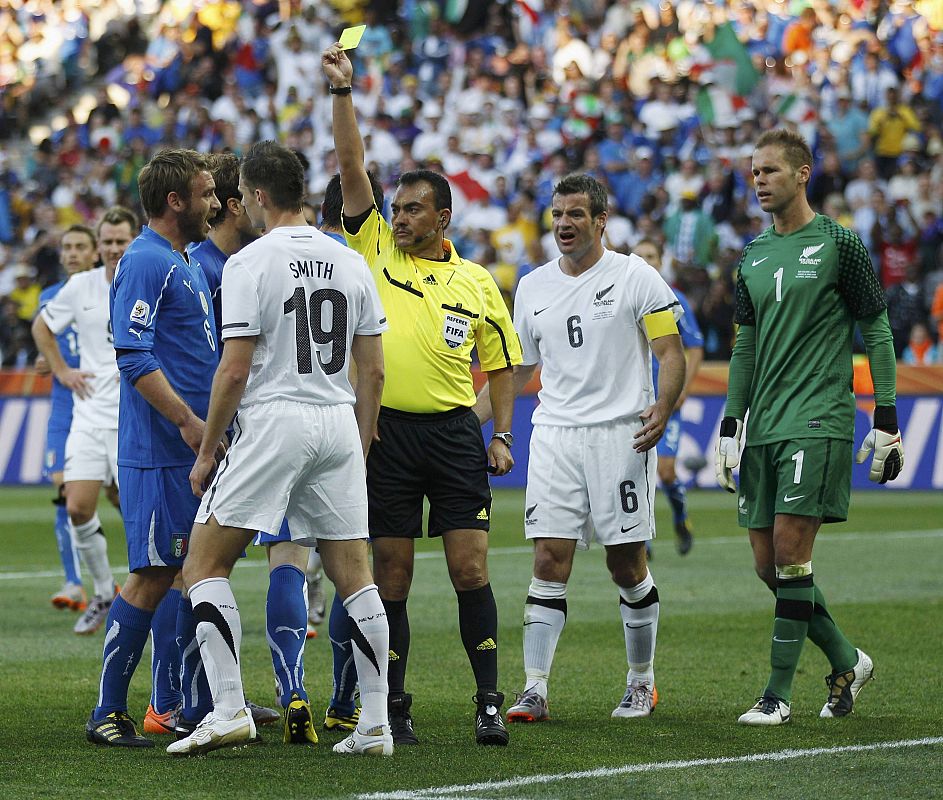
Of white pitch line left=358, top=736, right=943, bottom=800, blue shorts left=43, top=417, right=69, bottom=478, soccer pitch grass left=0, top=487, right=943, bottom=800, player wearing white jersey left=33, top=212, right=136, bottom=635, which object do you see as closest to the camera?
white pitch line left=358, top=736, right=943, bottom=800

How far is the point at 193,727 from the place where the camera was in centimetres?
648

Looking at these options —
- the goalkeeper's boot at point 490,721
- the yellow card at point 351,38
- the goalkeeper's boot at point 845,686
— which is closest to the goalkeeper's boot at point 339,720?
the goalkeeper's boot at point 490,721

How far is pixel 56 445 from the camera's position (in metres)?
11.4

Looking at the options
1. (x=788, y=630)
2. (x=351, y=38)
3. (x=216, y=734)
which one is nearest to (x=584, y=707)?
(x=788, y=630)

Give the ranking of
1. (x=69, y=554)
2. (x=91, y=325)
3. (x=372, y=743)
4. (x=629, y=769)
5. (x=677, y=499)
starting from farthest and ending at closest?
(x=677, y=499), (x=69, y=554), (x=91, y=325), (x=372, y=743), (x=629, y=769)

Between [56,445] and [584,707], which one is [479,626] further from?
[56,445]

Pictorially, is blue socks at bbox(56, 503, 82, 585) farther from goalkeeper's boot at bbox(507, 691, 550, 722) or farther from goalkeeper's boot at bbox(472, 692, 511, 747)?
goalkeeper's boot at bbox(472, 692, 511, 747)

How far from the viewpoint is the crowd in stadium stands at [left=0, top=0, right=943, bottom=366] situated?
71.4 feet

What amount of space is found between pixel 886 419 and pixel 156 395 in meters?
3.00

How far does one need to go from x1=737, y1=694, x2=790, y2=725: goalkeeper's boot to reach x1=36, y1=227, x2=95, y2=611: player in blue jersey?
18.6 ft

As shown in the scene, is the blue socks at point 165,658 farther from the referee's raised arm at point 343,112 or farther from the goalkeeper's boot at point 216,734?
the referee's raised arm at point 343,112

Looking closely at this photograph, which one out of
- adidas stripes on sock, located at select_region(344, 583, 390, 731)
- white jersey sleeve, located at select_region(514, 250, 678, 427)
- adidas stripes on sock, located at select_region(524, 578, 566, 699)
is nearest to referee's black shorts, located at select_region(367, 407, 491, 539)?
adidas stripes on sock, located at select_region(344, 583, 390, 731)

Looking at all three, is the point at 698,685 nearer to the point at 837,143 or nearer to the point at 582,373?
the point at 582,373

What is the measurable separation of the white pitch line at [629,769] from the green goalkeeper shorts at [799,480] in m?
0.99
